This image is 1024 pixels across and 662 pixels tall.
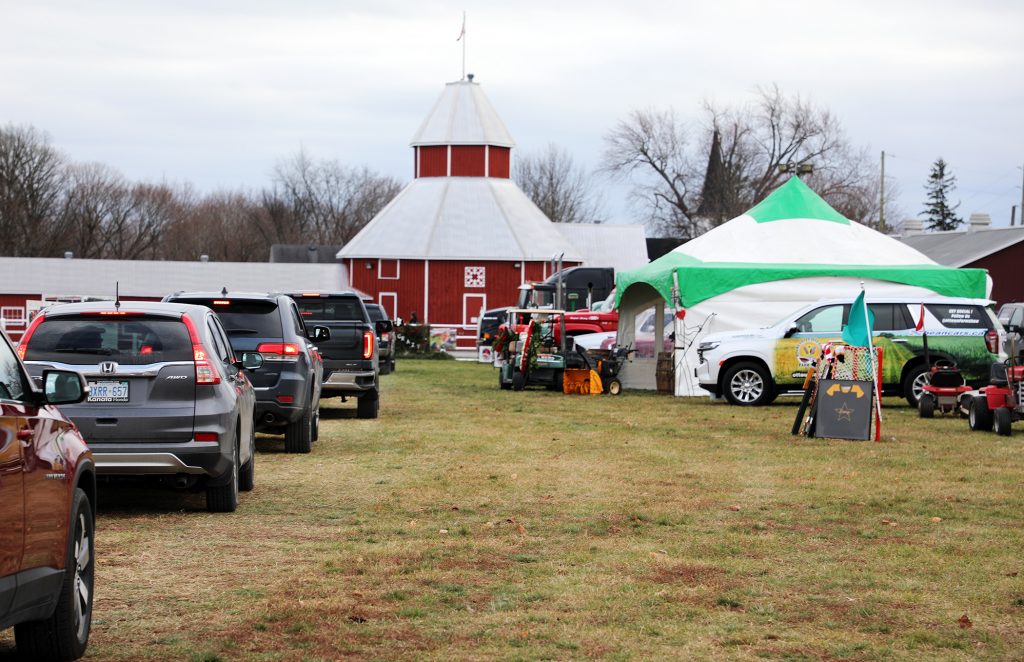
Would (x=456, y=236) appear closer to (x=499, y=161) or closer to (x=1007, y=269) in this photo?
(x=499, y=161)

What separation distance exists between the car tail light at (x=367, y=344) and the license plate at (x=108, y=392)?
9.76 m

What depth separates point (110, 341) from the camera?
11156 millimetres

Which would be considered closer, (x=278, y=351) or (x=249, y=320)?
(x=278, y=351)

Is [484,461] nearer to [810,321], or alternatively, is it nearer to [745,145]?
[810,321]

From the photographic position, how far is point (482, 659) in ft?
21.8

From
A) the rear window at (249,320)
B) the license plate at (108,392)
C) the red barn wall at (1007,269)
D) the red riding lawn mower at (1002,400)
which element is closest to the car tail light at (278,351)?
the rear window at (249,320)

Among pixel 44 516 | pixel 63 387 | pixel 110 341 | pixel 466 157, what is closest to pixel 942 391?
pixel 110 341

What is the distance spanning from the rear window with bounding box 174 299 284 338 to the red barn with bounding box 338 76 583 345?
46576 millimetres

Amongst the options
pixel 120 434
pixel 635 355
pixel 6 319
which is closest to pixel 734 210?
pixel 6 319

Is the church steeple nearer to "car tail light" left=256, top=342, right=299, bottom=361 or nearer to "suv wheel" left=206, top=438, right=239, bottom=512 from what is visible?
"car tail light" left=256, top=342, right=299, bottom=361

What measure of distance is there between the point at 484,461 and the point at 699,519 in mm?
4658

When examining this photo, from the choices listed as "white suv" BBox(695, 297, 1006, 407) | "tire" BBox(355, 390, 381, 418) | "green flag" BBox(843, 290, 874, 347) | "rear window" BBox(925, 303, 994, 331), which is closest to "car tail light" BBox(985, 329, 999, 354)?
"white suv" BBox(695, 297, 1006, 407)

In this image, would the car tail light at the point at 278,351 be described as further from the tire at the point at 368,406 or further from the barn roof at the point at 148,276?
the barn roof at the point at 148,276

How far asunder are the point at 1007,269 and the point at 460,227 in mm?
23023
